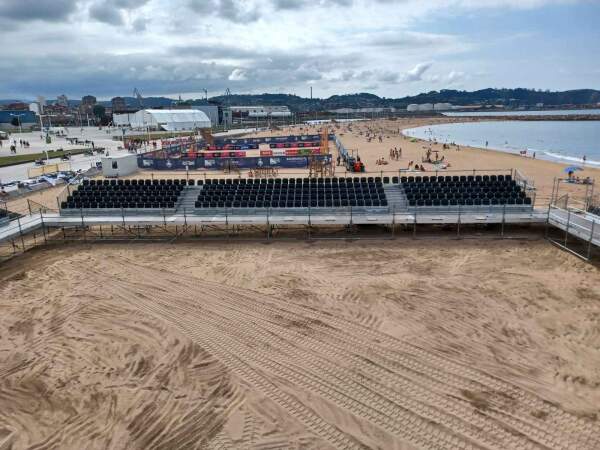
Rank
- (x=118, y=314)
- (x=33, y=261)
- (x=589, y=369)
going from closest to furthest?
(x=589, y=369)
(x=118, y=314)
(x=33, y=261)

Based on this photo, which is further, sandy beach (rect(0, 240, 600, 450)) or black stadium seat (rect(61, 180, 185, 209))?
black stadium seat (rect(61, 180, 185, 209))

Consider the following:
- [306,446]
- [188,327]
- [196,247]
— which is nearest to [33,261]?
[196,247]

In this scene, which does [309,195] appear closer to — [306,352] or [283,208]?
[283,208]

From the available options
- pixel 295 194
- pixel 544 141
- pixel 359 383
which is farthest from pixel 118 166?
pixel 544 141

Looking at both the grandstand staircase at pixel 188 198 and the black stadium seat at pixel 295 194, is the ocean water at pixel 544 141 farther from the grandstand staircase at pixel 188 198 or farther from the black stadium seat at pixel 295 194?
the grandstand staircase at pixel 188 198

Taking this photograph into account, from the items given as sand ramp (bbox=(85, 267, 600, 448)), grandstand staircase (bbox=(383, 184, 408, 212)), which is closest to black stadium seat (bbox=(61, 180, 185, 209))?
sand ramp (bbox=(85, 267, 600, 448))

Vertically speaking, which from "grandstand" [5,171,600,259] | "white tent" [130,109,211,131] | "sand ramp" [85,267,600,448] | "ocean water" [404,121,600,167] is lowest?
"sand ramp" [85,267,600,448]

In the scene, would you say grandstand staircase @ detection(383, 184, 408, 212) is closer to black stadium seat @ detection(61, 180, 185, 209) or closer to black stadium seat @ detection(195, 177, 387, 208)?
black stadium seat @ detection(195, 177, 387, 208)

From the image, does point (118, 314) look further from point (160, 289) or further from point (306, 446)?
point (306, 446)
